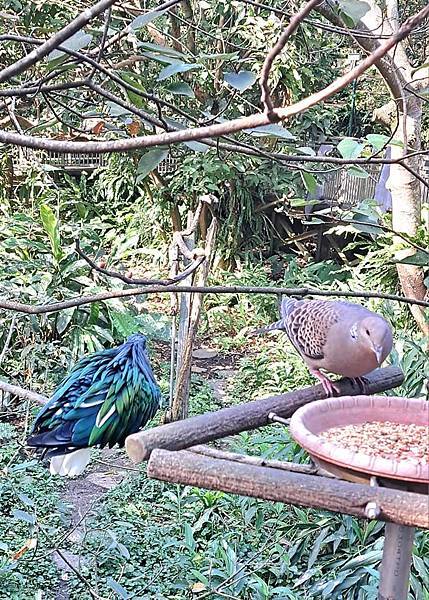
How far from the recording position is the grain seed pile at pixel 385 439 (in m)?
1.03

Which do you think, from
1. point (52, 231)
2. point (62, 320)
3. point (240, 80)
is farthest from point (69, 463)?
point (52, 231)

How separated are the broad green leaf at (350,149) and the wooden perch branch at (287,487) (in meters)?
0.38

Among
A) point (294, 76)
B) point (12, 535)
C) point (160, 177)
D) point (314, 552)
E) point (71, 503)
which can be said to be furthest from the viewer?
point (160, 177)

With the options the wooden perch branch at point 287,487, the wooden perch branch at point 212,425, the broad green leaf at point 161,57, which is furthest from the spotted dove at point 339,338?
the broad green leaf at point 161,57

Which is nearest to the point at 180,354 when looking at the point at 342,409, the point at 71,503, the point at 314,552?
the point at 71,503

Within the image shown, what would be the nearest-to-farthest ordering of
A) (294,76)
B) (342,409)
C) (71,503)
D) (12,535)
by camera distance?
1. (342,409)
2. (12,535)
3. (71,503)
4. (294,76)

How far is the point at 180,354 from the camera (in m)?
3.95

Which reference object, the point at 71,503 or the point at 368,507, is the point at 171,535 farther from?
the point at 368,507

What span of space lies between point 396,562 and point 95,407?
34.9 inches

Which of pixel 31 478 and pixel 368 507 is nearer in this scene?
pixel 368 507

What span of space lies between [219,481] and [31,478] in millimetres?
2670

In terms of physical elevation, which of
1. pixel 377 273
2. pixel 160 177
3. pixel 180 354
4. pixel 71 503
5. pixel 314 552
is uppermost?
pixel 160 177

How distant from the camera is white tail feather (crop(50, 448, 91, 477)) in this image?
5.46ft

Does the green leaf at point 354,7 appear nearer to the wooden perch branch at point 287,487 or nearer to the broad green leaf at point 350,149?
the broad green leaf at point 350,149
